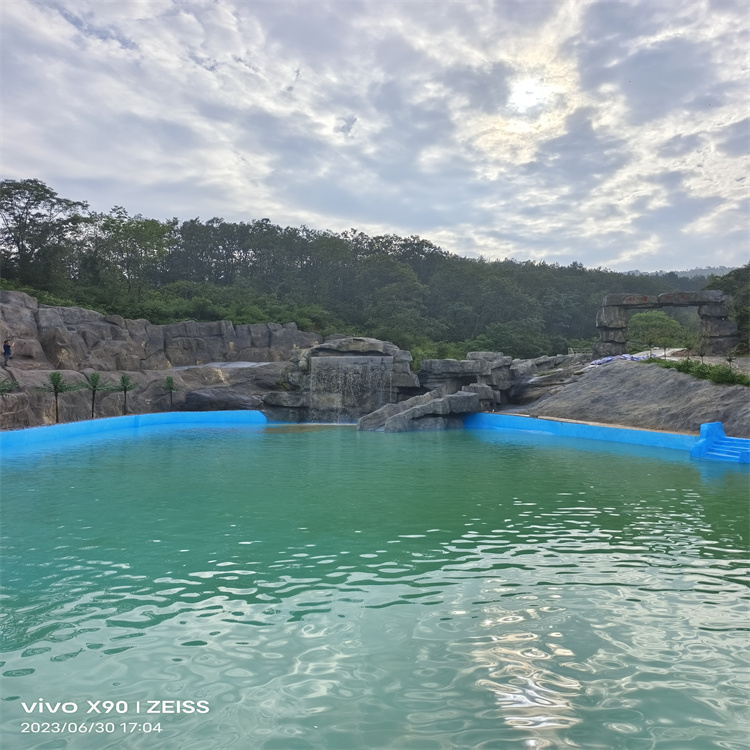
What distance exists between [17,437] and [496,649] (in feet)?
47.2

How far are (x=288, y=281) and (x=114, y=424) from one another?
26485mm

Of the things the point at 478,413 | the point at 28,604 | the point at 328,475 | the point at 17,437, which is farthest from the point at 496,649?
the point at 478,413

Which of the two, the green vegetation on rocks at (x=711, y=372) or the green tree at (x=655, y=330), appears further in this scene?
the green tree at (x=655, y=330)

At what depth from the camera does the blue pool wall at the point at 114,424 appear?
48.8 ft

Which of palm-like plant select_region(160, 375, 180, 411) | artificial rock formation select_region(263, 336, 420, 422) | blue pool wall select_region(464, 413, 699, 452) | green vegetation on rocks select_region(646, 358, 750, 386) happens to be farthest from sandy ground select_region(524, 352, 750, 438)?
palm-like plant select_region(160, 375, 180, 411)

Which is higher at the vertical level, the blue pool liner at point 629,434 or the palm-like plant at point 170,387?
the palm-like plant at point 170,387

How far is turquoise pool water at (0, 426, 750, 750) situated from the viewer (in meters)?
3.03

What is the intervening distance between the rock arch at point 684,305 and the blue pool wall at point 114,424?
14802 millimetres

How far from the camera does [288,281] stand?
44438 mm

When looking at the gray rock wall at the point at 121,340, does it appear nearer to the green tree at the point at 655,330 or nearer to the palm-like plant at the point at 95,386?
the palm-like plant at the point at 95,386

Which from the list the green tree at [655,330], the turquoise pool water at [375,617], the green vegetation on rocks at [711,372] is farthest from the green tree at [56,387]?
the green tree at [655,330]

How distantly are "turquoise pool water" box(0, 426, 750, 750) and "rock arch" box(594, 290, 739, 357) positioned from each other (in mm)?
17947

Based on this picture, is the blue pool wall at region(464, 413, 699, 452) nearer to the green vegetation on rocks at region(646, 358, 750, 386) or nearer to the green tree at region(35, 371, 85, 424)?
the green vegetation on rocks at region(646, 358, 750, 386)

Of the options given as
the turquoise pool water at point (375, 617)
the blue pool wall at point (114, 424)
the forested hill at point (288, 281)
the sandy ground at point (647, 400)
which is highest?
the forested hill at point (288, 281)
